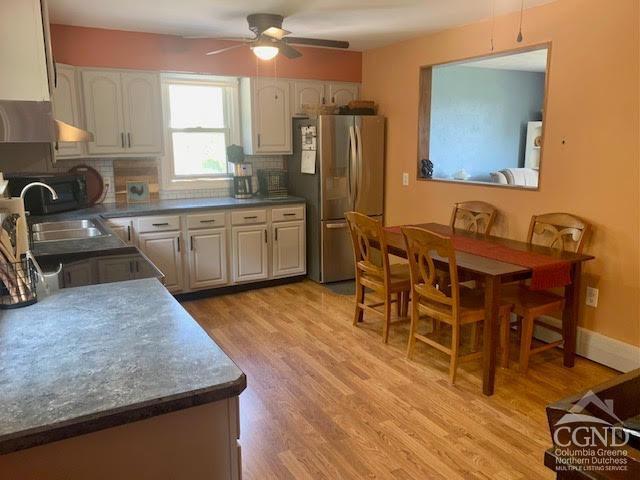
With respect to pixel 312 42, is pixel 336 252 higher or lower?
lower

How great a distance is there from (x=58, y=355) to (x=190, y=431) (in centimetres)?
45

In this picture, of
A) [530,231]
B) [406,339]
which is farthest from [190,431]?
[530,231]

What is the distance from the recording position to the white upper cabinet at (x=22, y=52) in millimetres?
1511

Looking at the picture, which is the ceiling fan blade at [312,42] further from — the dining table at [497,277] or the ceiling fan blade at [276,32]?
the dining table at [497,277]

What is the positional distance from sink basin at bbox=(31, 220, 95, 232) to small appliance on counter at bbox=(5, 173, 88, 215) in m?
0.24

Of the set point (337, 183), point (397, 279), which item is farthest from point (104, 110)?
point (397, 279)

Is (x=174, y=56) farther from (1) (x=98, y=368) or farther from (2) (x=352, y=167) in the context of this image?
(1) (x=98, y=368)

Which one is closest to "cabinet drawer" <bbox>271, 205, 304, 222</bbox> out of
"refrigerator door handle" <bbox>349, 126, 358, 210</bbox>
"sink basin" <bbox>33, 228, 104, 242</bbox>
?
"refrigerator door handle" <bbox>349, 126, 358, 210</bbox>

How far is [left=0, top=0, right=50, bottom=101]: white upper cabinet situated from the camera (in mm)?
1511

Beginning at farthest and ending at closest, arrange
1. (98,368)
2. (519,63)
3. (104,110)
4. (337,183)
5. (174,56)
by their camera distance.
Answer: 1. (519,63)
2. (337,183)
3. (174,56)
4. (104,110)
5. (98,368)

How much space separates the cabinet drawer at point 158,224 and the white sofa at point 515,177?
3.61 meters

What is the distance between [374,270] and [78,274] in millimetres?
2022

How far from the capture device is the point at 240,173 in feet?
16.3

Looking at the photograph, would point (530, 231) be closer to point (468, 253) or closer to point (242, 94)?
point (468, 253)
